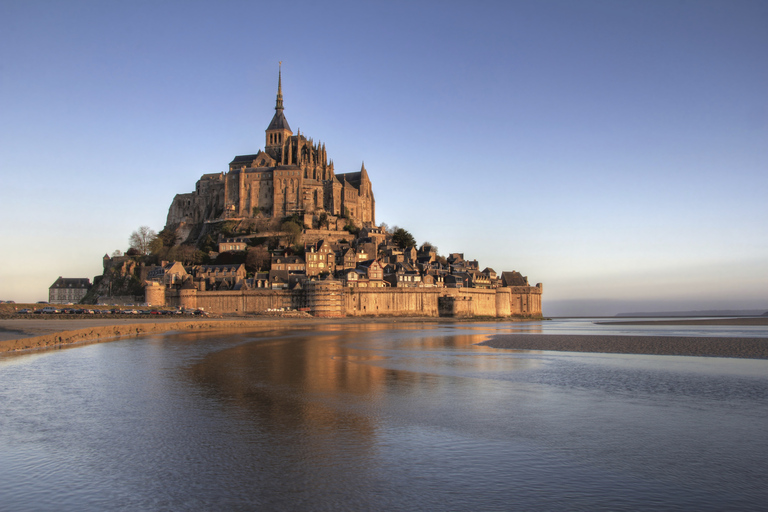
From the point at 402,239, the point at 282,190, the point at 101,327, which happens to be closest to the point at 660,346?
the point at 101,327

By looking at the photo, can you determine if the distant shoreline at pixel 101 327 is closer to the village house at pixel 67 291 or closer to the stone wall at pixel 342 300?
the stone wall at pixel 342 300

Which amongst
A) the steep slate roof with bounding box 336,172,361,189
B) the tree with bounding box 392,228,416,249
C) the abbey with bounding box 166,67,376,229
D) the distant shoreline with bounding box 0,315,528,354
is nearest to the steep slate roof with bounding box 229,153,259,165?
the abbey with bounding box 166,67,376,229

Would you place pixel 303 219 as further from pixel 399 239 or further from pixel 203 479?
pixel 203 479

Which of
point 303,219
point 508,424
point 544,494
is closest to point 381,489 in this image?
point 544,494

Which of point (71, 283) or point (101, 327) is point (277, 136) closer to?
point (71, 283)

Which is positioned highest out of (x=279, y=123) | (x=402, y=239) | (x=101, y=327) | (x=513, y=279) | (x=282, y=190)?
(x=279, y=123)

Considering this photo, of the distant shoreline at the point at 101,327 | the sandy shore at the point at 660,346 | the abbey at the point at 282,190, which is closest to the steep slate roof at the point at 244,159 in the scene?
the abbey at the point at 282,190
